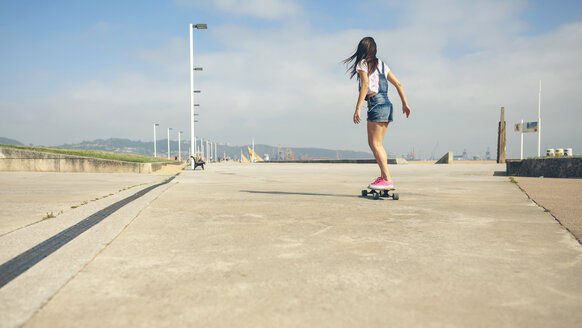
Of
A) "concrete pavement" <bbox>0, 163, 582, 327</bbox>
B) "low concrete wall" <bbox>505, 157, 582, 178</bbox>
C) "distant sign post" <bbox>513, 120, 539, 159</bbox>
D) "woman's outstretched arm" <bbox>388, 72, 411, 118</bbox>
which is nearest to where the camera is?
"concrete pavement" <bbox>0, 163, 582, 327</bbox>

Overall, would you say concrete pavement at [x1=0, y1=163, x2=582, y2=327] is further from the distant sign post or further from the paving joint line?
the distant sign post

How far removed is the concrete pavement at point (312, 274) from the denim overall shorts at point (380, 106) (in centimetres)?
231

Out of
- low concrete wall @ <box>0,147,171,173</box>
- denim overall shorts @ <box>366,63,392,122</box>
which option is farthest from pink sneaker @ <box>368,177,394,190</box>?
low concrete wall @ <box>0,147,171,173</box>

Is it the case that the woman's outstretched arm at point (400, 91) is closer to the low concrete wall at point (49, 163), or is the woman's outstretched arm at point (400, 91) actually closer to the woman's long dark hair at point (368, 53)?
the woman's long dark hair at point (368, 53)

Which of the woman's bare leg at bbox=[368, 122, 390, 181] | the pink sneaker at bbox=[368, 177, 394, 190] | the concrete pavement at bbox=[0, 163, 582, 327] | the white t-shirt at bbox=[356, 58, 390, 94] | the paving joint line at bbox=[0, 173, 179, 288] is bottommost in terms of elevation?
the concrete pavement at bbox=[0, 163, 582, 327]

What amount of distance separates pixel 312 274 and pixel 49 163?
15.0m

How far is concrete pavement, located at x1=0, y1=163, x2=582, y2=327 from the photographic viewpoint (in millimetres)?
1715

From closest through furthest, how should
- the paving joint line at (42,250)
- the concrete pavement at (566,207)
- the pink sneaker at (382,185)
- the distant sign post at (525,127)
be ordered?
the paving joint line at (42,250) → the concrete pavement at (566,207) → the pink sneaker at (382,185) → the distant sign post at (525,127)

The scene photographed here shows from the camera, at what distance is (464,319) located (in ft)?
5.57

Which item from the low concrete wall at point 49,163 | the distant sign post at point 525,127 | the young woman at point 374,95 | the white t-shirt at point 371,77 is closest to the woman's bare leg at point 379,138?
the young woman at point 374,95

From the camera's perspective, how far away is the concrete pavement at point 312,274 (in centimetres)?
171

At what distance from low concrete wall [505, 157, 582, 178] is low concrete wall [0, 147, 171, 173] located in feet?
43.0

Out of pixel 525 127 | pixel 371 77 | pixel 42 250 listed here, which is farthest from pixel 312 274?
pixel 525 127

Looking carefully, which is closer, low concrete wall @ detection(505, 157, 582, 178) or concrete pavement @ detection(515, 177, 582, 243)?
concrete pavement @ detection(515, 177, 582, 243)
